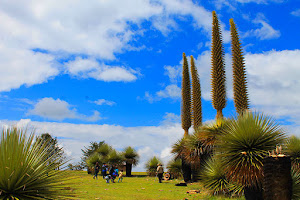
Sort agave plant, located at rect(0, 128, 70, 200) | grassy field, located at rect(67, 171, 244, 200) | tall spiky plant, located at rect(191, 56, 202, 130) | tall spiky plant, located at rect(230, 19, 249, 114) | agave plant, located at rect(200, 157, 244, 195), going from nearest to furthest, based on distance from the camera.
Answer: agave plant, located at rect(0, 128, 70, 200)
agave plant, located at rect(200, 157, 244, 195)
grassy field, located at rect(67, 171, 244, 200)
tall spiky plant, located at rect(230, 19, 249, 114)
tall spiky plant, located at rect(191, 56, 202, 130)

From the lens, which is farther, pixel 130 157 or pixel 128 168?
pixel 130 157

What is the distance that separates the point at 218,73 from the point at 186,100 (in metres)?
8.26


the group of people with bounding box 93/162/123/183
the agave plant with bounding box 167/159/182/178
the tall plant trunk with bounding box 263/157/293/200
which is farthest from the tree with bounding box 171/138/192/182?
the tall plant trunk with bounding box 263/157/293/200

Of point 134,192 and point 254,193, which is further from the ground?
point 254,193

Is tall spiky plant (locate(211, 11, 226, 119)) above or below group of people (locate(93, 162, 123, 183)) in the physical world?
above

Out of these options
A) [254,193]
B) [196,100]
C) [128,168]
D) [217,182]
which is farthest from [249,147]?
[128,168]

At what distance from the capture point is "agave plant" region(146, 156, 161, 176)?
32.4 m

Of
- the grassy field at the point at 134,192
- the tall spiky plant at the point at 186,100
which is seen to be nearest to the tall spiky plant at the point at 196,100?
the tall spiky plant at the point at 186,100

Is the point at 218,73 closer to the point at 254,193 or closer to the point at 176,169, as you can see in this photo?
the point at 176,169

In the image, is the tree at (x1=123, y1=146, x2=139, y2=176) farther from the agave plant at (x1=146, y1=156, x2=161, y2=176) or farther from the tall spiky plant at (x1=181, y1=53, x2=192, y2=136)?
the tall spiky plant at (x1=181, y1=53, x2=192, y2=136)

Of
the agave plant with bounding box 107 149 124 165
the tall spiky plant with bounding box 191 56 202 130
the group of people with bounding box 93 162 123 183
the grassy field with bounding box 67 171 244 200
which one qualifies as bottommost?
the grassy field with bounding box 67 171 244 200

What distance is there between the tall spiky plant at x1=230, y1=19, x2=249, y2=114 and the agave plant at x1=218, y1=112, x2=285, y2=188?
39.8ft

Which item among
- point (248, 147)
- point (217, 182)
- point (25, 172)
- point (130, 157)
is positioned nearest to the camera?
point (25, 172)

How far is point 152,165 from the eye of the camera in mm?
32562
